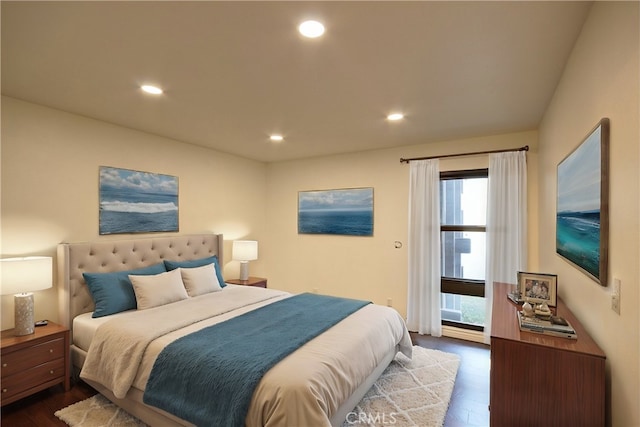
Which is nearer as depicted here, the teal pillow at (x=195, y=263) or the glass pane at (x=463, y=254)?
the teal pillow at (x=195, y=263)

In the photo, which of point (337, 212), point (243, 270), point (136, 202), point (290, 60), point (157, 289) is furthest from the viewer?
point (337, 212)

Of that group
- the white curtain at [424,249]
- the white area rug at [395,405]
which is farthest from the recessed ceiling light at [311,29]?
the white curtain at [424,249]

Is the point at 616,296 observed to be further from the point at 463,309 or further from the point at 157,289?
the point at 157,289

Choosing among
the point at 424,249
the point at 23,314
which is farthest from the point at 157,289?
the point at 424,249

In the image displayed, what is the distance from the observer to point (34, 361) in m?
2.40

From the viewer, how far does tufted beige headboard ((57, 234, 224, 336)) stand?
2.81 meters

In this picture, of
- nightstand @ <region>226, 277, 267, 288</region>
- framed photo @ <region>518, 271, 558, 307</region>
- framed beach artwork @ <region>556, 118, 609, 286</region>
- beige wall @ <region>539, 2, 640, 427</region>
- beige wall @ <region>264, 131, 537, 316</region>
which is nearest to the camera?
beige wall @ <region>539, 2, 640, 427</region>

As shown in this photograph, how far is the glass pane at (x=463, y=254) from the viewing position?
3.87 metres

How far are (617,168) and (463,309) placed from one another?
10.6ft

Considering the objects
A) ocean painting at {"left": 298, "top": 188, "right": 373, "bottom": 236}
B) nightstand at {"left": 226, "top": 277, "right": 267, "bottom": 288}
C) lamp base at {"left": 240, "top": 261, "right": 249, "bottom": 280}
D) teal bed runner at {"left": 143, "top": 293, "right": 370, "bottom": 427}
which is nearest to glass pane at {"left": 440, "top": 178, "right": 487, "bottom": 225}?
ocean painting at {"left": 298, "top": 188, "right": 373, "bottom": 236}

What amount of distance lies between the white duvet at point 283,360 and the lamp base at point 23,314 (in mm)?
526

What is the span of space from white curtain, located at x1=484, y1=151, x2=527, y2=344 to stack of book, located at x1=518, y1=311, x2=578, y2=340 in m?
1.90

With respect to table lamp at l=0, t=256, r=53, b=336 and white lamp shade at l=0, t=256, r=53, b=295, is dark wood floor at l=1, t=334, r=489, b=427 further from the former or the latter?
white lamp shade at l=0, t=256, r=53, b=295

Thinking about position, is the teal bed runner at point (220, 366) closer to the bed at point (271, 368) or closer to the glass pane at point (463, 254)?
the bed at point (271, 368)
